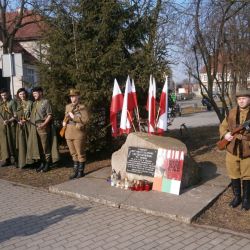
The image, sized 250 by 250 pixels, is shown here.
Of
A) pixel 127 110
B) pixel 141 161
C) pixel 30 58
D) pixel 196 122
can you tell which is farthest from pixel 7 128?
pixel 196 122

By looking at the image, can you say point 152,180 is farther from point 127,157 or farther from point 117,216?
point 117,216

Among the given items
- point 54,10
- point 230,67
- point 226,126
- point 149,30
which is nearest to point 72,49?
point 54,10

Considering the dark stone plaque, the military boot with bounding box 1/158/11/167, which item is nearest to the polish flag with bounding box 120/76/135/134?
the dark stone plaque

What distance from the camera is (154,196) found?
6957 mm

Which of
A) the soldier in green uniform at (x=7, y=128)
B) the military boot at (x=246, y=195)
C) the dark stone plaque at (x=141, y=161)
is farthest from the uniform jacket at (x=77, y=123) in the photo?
the military boot at (x=246, y=195)

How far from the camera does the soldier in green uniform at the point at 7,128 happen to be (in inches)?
397

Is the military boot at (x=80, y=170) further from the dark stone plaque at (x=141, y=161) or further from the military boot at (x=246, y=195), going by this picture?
the military boot at (x=246, y=195)

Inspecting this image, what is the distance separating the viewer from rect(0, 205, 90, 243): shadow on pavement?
578 centimetres

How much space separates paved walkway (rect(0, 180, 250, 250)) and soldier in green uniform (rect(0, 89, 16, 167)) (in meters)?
3.39

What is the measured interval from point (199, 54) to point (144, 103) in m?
3.75

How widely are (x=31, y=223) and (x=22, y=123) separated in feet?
12.7

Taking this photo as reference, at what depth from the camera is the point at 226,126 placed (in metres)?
6.27

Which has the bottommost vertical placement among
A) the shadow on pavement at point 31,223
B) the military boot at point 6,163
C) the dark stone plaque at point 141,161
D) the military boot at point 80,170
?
the shadow on pavement at point 31,223

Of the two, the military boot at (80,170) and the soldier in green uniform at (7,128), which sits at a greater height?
the soldier in green uniform at (7,128)
